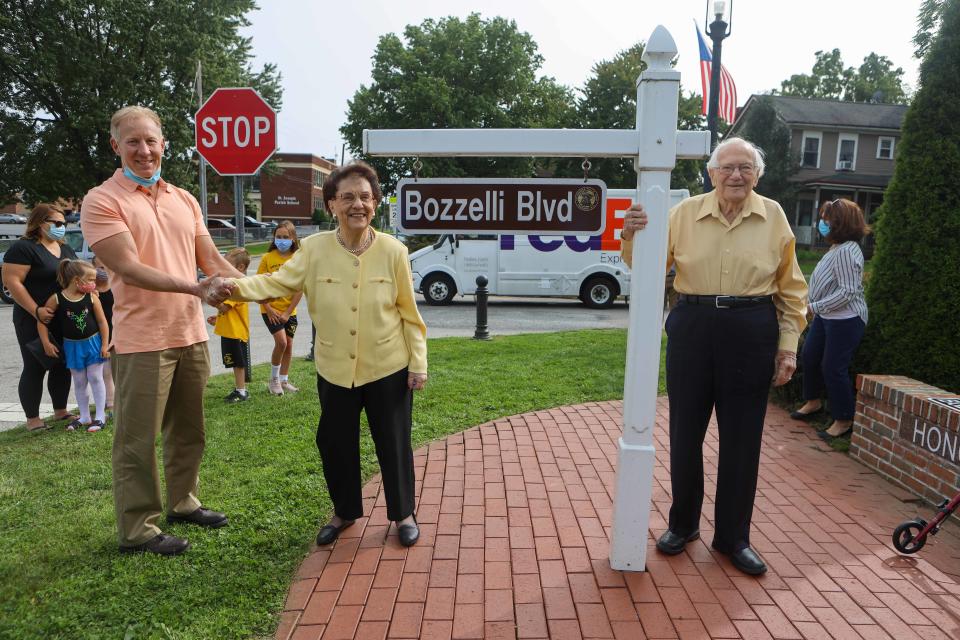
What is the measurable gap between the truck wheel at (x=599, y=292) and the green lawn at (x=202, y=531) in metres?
9.40

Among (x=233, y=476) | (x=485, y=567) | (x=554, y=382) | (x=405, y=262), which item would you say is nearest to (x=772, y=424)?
(x=554, y=382)

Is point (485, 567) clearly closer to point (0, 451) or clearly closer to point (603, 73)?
point (0, 451)

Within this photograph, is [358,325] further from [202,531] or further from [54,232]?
[54,232]

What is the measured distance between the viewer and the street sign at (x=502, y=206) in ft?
9.65

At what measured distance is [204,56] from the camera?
81.5 ft

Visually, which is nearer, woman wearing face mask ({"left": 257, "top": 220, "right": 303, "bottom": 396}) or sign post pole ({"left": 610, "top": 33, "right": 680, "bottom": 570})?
sign post pole ({"left": 610, "top": 33, "right": 680, "bottom": 570})

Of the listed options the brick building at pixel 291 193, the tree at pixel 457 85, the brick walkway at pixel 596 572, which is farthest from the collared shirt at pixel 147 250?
the brick building at pixel 291 193

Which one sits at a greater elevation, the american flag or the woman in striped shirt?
the american flag

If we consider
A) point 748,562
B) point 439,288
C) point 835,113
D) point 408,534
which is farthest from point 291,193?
point 748,562

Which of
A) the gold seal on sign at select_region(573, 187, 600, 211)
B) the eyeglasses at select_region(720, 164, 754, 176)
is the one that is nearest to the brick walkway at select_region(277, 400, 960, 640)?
the gold seal on sign at select_region(573, 187, 600, 211)

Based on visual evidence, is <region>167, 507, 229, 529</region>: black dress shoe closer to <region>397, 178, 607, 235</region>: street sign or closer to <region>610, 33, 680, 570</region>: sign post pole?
<region>397, 178, 607, 235</region>: street sign

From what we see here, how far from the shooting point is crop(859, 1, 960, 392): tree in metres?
4.84

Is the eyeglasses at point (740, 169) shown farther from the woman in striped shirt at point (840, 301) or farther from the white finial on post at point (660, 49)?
the woman in striped shirt at point (840, 301)

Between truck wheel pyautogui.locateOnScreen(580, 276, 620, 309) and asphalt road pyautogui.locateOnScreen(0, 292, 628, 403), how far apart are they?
27 cm
